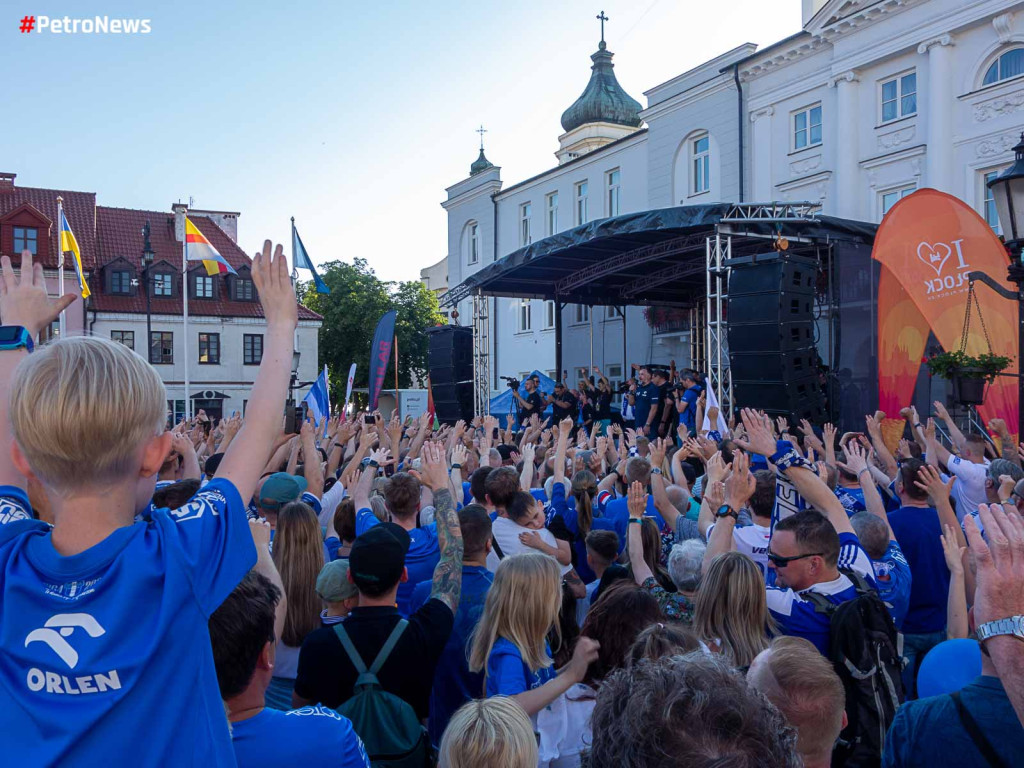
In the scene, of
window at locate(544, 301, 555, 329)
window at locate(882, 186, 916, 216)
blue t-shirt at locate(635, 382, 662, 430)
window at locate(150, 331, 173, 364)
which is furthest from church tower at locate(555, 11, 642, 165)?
window at locate(150, 331, 173, 364)

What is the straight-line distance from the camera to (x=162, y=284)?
4097 cm

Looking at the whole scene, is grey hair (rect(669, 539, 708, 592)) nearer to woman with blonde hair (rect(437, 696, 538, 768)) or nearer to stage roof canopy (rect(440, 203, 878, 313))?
woman with blonde hair (rect(437, 696, 538, 768))

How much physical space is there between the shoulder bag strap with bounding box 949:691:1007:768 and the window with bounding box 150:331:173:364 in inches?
1647

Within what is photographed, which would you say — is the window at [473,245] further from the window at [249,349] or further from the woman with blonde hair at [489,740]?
the woman with blonde hair at [489,740]

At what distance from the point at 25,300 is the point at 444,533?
204 cm

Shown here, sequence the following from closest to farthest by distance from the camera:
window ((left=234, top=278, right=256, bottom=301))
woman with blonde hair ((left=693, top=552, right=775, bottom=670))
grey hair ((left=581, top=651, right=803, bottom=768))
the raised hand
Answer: grey hair ((left=581, top=651, right=803, bottom=768)) < the raised hand < woman with blonde hair ((left=693, top=552, right=775, bottom=670)) < window ((left=234, top=278, right=256, bottom=301))

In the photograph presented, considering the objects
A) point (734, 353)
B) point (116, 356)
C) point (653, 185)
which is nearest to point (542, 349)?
point (653, 185)

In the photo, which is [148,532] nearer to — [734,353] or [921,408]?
[734,353]

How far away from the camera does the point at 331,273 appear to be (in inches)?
1928

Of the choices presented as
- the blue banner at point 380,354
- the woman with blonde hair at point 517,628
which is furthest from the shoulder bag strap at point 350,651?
the blue banner at point 380,354

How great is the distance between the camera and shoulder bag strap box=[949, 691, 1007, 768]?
2.00 metres

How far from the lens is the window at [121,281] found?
40000mm

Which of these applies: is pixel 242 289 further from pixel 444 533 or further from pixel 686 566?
pixel 686 566

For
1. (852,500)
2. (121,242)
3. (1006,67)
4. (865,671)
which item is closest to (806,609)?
(865,671)
